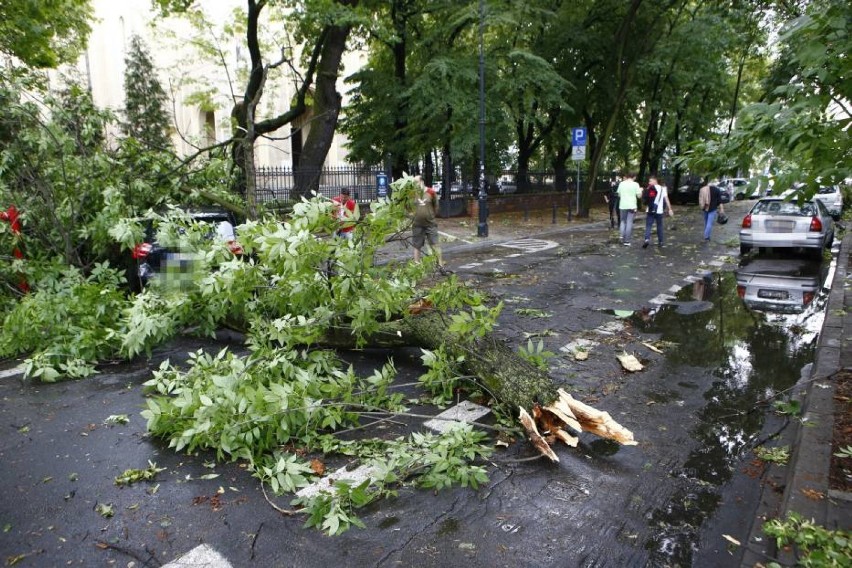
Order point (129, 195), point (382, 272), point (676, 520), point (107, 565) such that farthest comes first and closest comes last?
1. point (129, 195)
2. point (382, 272)
3. point (676, 520)
4. point (107, 565)

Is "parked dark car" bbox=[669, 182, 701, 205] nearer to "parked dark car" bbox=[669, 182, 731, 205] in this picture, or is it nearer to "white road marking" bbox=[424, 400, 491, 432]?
"parked dark car" bbox=[669, 182, 731, 205]

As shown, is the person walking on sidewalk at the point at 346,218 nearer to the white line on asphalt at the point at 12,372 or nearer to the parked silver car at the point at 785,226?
the white line on asphalt at the point at 12,372

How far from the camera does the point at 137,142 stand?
26.3 ft

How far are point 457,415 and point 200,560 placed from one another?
2410 mm

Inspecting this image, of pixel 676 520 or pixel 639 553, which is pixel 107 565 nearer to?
pixel 639 553

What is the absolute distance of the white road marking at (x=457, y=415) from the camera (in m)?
4.75

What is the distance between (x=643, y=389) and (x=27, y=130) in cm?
843

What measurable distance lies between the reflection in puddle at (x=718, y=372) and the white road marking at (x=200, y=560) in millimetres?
2378

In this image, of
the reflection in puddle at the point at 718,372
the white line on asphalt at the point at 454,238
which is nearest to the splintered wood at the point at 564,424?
the reflection in puddle at the point at 718,372

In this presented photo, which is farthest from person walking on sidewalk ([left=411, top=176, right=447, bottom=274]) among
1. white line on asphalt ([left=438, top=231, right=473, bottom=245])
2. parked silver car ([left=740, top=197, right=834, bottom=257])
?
parked silver car ([left=740, top=197, right=834, bottom=257])

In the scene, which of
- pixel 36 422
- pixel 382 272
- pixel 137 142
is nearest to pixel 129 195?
pixel 137 142

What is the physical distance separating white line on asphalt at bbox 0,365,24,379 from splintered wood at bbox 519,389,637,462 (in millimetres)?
5546

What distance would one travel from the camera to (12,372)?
6395 millimetres

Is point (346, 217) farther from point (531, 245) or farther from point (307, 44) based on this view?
point (307, 44)
